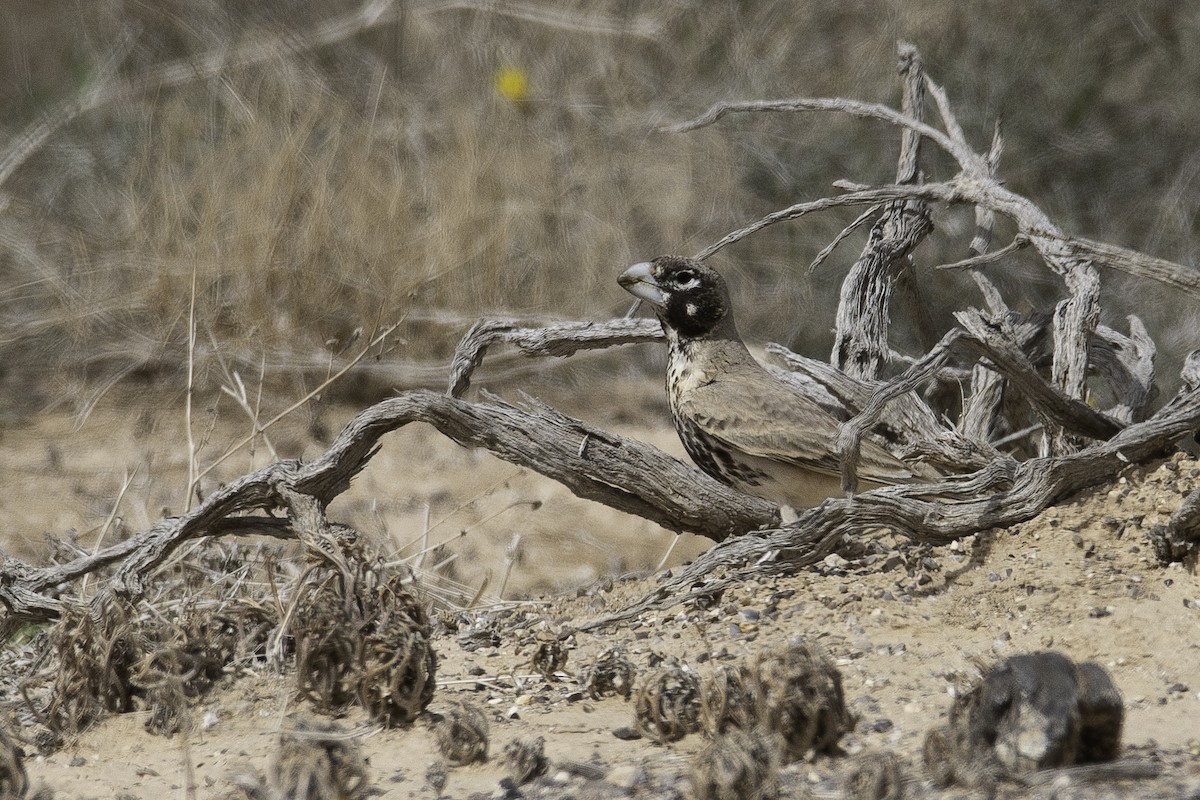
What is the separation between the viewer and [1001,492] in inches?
150

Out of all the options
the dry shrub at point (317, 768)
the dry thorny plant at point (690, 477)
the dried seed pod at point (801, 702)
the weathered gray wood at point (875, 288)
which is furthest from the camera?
the weathered gray wood at point (875, 288)

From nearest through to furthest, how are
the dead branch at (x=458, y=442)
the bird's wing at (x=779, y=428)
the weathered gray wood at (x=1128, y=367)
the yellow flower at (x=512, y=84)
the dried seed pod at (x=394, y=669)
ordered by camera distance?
1. the dried seed pod at (x=394, y=669)
2. the dead branch at (x=458, y=442)
3. the weathered gray wood at (x=1128, y=367)
4. the bird's wing at (x=779, y=428)
5. the yellow flower at (x=512, y=84)

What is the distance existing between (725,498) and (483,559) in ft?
7.97

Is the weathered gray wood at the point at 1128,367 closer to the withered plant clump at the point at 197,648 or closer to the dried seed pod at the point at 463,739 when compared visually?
the dried seed pod at the point at 463,739

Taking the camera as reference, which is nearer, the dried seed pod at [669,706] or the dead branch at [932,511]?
the dried seed pod at [669,706]

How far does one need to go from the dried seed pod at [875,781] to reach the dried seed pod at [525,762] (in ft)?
1.99

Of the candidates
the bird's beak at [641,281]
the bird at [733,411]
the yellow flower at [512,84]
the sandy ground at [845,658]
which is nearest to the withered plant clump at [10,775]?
the sandy ground at [845,658]

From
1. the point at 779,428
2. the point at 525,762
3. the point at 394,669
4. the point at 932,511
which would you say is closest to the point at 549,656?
the point at 394,669

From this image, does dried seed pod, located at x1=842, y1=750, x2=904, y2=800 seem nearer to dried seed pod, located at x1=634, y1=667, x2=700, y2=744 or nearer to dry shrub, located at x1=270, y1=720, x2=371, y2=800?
dried seed pod, located at x1=634, y1=667, x2=700, y2=744

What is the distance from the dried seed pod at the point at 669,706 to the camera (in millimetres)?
2781

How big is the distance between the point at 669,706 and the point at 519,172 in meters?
5.69

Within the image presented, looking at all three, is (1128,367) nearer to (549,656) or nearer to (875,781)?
(549,656)

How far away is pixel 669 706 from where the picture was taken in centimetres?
280

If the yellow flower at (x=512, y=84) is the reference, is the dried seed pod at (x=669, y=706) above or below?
below
